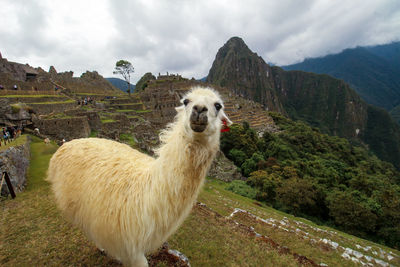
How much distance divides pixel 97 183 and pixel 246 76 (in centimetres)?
17212

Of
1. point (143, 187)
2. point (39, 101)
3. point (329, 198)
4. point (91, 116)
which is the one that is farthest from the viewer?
point (39, 101)

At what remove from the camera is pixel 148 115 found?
2472 centimetres

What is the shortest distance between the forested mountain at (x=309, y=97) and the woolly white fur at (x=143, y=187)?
136201 millimetres

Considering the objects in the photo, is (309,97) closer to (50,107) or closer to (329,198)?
(329,198)

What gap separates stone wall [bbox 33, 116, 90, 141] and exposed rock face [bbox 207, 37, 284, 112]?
145 meters

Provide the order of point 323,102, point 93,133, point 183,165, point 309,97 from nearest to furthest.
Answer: point 183,165 → point 93,133 → point 323,102 → point 309,97

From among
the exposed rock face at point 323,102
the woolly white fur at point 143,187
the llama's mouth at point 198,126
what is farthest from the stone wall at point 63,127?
the exposed rock face at point 323,102

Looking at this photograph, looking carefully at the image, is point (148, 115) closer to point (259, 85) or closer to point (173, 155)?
point (173, 155)

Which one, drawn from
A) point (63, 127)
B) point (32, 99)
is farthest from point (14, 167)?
point (32, 99)

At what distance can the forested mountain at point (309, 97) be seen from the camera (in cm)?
11811

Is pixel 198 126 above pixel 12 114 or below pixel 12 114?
above

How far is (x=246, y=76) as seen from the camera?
15938cm

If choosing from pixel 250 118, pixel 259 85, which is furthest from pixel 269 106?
pixel 250 118

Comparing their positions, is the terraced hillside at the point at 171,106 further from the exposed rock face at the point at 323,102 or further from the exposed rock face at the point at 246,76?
the exposed rock face at the point at 246,76
